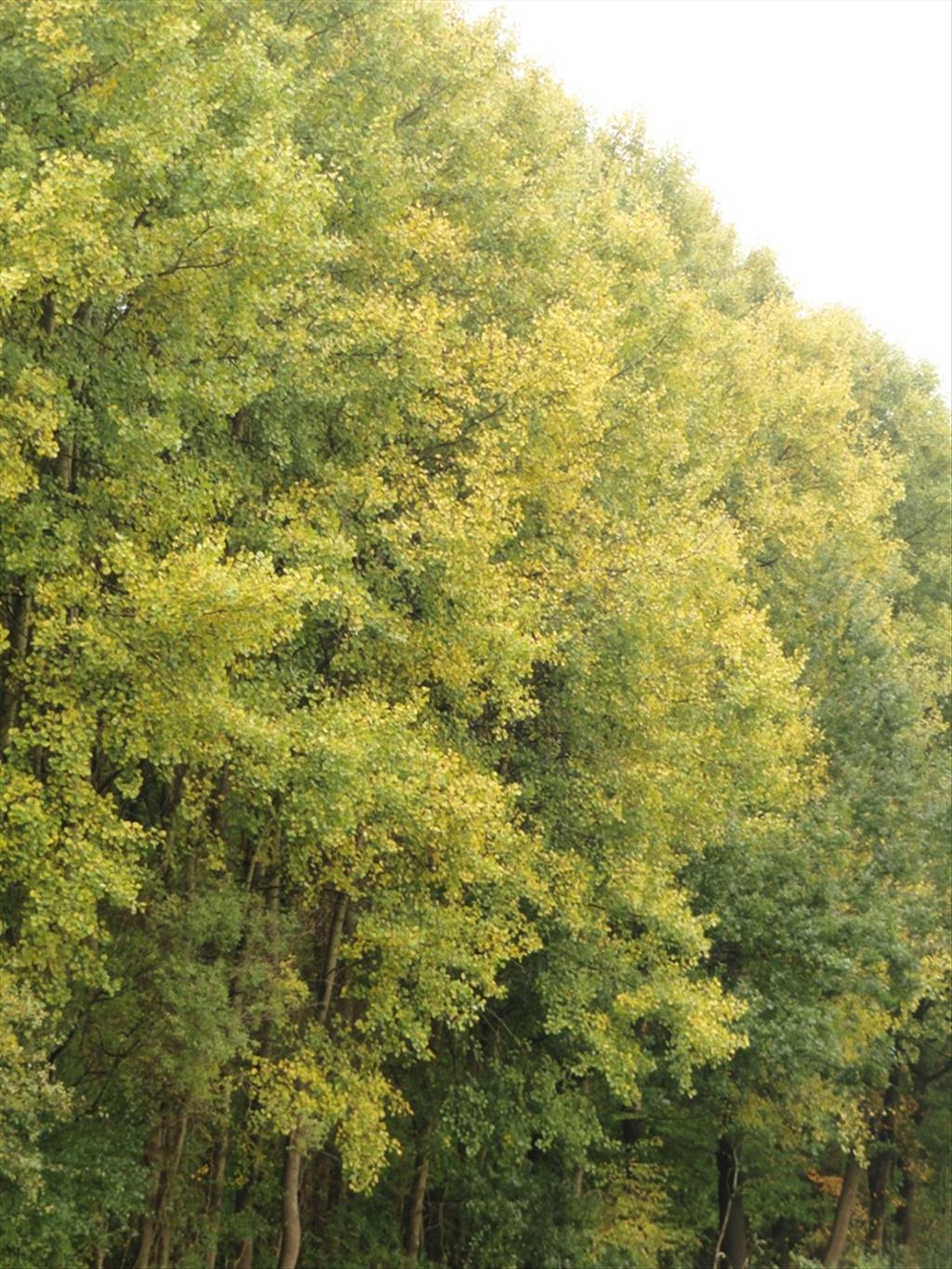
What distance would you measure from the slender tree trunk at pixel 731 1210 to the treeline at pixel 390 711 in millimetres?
100

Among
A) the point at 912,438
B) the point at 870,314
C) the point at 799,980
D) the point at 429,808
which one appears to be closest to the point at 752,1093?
the point at 799,980

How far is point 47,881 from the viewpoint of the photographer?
42.5 feet

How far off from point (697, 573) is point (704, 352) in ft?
27.4

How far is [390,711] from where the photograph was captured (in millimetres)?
16062

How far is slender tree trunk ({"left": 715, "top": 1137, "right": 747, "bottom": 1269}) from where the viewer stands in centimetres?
2525

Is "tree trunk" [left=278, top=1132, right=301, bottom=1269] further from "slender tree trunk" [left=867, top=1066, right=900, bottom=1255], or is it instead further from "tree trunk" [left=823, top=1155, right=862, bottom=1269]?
"slender tree trunk" [left=867, top=1066, right=900, bottom=1255]

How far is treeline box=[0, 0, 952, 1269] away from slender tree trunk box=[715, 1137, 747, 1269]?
0.10 meters

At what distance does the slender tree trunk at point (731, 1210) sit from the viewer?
2525 centimetres

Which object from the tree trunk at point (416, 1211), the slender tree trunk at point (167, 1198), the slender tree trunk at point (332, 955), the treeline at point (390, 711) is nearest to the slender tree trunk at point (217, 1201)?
the treeline at point (390, 711)

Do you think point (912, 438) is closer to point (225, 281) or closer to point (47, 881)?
point (225, 281)

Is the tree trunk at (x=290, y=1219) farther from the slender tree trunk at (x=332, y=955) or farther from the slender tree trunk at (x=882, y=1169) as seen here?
the slender tree trunk at (x=882, y=1169)

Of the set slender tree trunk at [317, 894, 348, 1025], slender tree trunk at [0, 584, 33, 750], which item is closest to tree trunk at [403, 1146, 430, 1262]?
slender tree trunk at [317, 894, 348, 1025]

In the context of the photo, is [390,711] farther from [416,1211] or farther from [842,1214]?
[842,1214]

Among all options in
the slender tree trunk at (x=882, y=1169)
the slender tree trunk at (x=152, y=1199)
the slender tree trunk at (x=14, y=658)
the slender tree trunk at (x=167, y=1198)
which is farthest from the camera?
the slender tree trunk at (x=882, y=1169)
